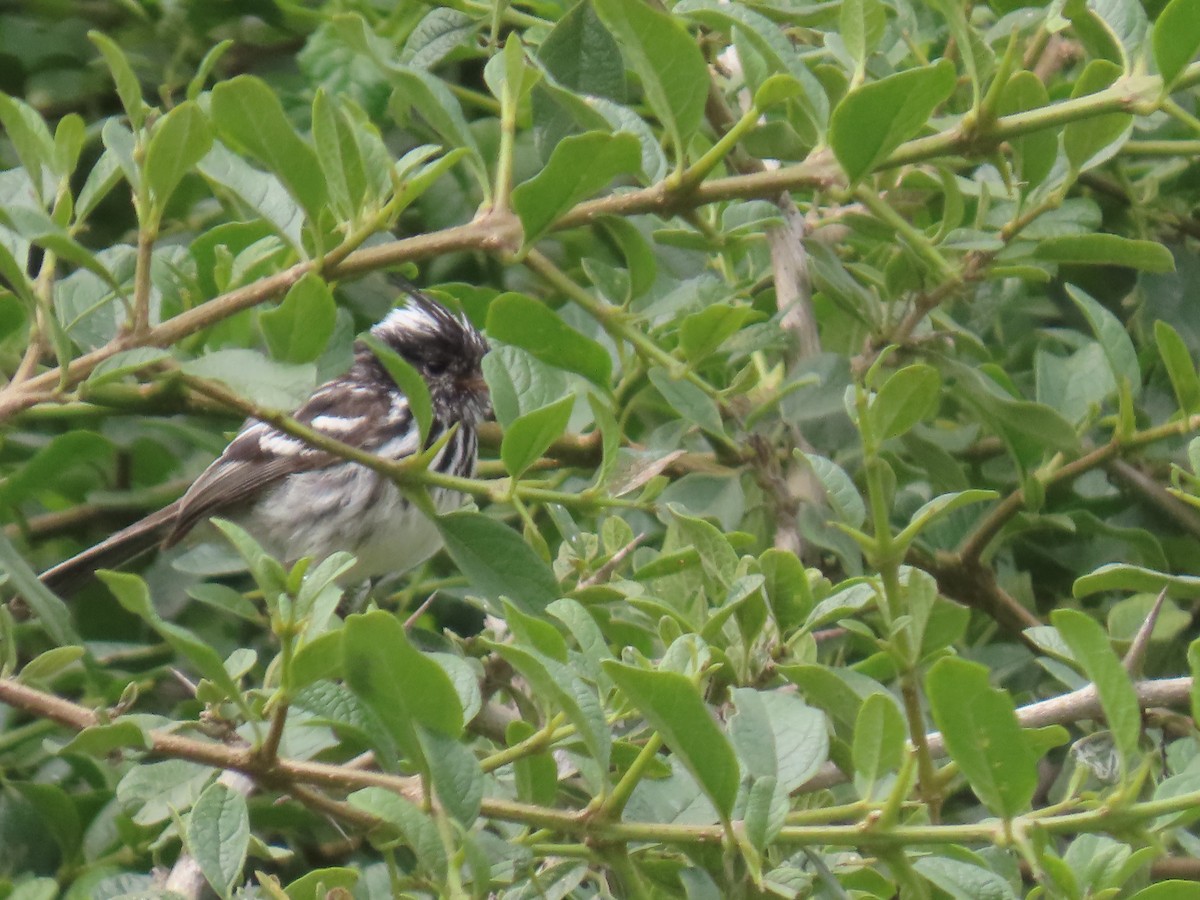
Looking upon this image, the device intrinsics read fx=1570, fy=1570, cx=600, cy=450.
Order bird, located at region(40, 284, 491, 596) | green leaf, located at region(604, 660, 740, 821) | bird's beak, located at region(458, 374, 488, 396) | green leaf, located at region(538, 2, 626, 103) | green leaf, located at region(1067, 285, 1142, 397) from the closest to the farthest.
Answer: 1. green leaf, located at region(604, 660, 740, 821)
2. green leaf, located at region(538, 2, 626, 103)
3. green leaf, located at region(1067, 285, 1142, 397)
4. bird, located at region(40, 284, 491, 596)
5. bird's beak, located at region(458, 374, 488, 396)

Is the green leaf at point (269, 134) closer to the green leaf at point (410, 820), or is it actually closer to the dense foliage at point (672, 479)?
the dense foliage at point (672, 479)

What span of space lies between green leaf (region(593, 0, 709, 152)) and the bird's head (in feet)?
10.0

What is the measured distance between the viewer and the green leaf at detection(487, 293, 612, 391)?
6.14ft

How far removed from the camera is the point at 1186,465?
2.93 metres

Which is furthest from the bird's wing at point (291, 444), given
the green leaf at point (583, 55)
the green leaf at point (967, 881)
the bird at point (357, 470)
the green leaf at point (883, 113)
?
the green leaf at point (967, 881)

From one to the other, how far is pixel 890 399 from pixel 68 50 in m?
2.91

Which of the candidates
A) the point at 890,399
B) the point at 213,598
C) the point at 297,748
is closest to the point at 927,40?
the point at 890,399

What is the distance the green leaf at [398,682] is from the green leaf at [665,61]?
719 millimetres

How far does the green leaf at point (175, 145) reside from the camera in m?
1.64

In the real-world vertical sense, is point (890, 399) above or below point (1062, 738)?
above

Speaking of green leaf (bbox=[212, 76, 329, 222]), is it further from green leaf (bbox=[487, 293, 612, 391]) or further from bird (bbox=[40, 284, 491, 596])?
bird (bbox=[40, 284, 491, 596])

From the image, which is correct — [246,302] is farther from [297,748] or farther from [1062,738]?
[1062,738]

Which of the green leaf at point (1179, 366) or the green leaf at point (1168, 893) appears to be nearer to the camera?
the green leaf at point (1168, 893)

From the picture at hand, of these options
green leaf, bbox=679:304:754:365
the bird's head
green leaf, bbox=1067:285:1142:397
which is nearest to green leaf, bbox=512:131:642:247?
green leaf, bbox=679:304:754:365
